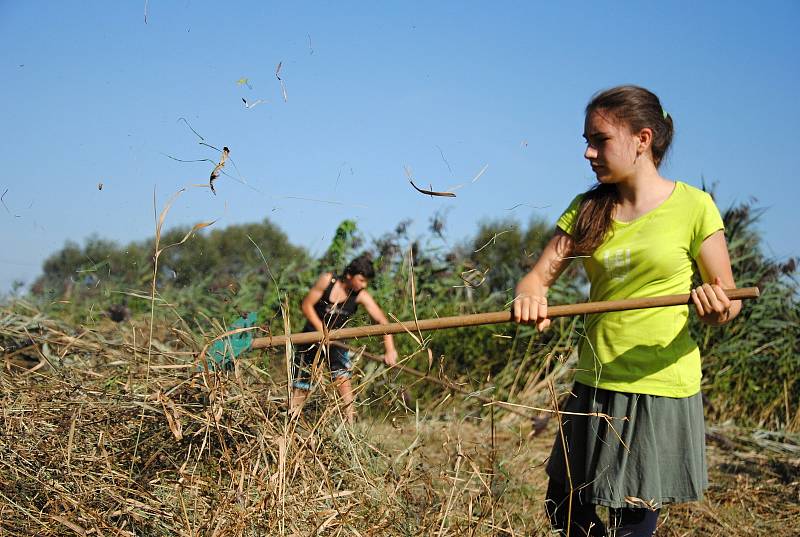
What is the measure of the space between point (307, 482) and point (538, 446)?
10.1 ft

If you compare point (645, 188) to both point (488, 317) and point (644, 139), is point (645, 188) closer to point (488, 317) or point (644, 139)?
point (644, 139)

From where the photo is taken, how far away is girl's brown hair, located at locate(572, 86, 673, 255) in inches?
92.7

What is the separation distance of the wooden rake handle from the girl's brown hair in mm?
238

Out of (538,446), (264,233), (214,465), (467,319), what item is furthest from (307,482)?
(538,446)

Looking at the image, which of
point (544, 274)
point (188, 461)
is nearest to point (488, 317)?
point (544, 274)

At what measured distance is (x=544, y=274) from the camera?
8.31 feet

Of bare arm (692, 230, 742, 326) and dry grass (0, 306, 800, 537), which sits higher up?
bare arm (692, 230, 742, 326)

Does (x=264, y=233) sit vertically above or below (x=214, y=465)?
above

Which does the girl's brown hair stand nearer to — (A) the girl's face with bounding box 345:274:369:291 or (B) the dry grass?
(B) the dry grass

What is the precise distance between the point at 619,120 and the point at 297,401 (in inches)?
51.6

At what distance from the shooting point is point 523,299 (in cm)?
241

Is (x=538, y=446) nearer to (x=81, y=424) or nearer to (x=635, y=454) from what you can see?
(x=635, y=454)

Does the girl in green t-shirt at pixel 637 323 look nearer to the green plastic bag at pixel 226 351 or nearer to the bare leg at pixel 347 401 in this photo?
the bare leg at pixel 347 401

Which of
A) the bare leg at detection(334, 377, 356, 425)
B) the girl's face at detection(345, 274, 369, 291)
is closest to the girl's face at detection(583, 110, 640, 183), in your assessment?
the bare leg at detection(334, 377, 356, 425)
